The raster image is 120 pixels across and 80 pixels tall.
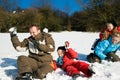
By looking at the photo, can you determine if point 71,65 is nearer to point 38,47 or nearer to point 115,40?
point 38,47

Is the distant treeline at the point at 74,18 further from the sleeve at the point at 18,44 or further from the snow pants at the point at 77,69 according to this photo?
the snow pants at the point at 77,69

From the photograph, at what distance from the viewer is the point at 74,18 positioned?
71.8 ft

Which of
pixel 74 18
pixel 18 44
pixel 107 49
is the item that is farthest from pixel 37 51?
pixel 74 18

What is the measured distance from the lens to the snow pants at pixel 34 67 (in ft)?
15.3

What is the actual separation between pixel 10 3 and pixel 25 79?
19570 mm

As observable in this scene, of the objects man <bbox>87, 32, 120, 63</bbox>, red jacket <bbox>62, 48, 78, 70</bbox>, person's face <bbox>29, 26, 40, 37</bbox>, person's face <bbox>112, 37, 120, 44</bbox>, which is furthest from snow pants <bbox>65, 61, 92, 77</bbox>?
person's face <bbox>112, 37, 120, 44</bbox>

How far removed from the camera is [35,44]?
5098mm

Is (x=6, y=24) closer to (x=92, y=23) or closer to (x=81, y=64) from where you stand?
(x=92, y=23)

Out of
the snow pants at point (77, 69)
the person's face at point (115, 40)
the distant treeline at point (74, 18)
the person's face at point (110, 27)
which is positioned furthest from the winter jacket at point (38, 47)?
the distant treeline at point (74, 18)

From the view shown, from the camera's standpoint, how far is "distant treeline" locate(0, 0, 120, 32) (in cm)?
1875

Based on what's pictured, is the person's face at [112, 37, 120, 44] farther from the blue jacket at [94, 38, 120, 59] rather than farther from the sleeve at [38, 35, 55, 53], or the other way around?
the sleeve at [38, 35, 55, 53]

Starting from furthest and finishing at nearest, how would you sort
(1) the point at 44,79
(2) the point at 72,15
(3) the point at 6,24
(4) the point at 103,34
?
1. (2) the point at 72,15
2. (3) the point at 6,24
3. (4) the point at 103,34
4. (1) the point at 44,79

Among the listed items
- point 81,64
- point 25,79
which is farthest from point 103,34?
point 25,79

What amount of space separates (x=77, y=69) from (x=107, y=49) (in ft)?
4.49
